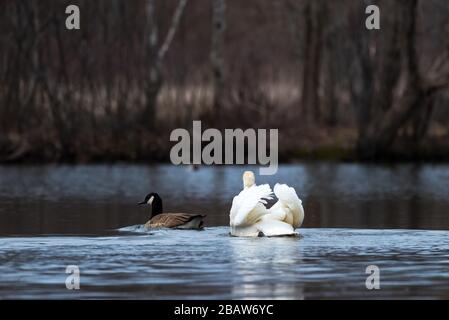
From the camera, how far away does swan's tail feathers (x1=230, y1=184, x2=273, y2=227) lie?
18875mm

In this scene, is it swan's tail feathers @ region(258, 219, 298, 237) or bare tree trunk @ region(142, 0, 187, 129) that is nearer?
swan's tail feathers @ region(258, 219, 298, 237)

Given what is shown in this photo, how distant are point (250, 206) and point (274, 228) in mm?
515

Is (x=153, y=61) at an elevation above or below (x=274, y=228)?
above

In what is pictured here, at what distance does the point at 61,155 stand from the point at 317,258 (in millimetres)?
23612

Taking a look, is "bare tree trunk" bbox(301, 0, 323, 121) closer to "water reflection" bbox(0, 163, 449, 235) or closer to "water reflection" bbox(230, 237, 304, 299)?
"water reflection" bbox(0, 163, 449, 235)

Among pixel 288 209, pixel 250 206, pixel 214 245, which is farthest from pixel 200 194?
pixel 214 245

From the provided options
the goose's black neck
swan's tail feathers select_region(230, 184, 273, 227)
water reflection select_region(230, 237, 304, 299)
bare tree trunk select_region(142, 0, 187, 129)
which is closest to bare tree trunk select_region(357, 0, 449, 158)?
bare tree trunk select_region(142, 0, 187, 129)

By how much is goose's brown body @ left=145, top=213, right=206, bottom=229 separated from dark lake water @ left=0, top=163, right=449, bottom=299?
254mm

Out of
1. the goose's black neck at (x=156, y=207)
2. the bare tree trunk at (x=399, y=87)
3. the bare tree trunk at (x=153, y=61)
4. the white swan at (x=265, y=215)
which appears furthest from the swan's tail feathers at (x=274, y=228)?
the bare tree trunk at (x=153, y=61)

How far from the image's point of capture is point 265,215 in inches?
756

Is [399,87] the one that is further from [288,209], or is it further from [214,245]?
[214,245]

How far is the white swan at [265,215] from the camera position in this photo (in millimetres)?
18984

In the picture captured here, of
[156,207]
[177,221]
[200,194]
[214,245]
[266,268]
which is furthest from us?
[200,194]

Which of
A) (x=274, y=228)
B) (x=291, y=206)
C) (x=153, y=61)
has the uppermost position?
(x=153, y=61)
